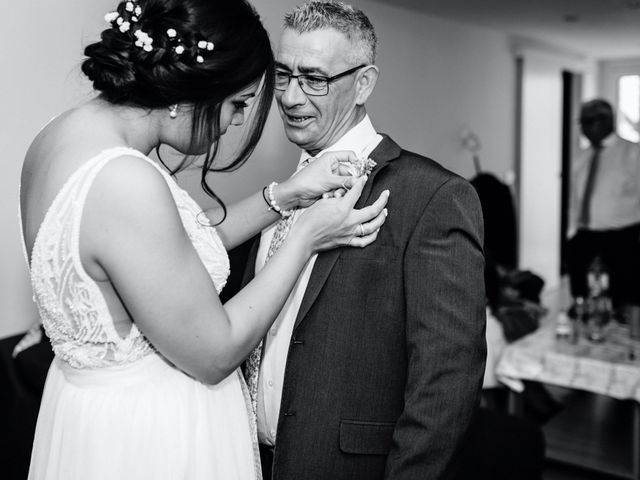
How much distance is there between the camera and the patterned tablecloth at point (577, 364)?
3354mm

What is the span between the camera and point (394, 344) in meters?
1.53

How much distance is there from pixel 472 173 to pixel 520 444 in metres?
4.70

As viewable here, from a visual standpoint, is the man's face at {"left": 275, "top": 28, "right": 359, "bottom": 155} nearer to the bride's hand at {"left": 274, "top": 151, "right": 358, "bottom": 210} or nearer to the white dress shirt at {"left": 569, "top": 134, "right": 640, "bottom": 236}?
the bride's hand at {"left": 274, "top": 151, "right": 358, "bottom": 210}

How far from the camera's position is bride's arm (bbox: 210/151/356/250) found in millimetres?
1521

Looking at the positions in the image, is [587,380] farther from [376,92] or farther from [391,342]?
[376,92]

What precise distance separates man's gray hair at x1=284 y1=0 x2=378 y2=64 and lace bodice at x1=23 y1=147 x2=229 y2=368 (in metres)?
0.64

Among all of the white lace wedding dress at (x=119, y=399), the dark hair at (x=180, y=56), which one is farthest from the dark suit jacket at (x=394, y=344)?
the dark hair at (x=180, y=56)

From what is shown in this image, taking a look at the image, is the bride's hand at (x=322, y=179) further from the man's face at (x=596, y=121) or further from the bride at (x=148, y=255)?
the man's face at (x=596, y=121)

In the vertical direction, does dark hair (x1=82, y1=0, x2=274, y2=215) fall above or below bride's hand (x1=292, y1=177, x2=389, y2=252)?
above

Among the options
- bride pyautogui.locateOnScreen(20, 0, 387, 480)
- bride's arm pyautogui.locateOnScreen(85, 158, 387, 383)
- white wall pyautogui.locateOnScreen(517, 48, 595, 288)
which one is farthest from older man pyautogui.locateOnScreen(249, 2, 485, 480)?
white wall pyautogui.locateOnScreen(517, 48, 595, 288)

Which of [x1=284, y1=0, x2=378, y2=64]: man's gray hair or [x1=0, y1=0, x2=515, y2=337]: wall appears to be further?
[x1=0, y1=0, x2=515, y2=337]: wall

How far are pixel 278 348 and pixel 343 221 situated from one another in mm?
422

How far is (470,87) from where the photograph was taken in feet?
22.3

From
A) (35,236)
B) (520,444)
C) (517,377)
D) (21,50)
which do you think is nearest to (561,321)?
(517,377)
